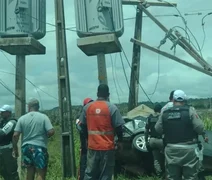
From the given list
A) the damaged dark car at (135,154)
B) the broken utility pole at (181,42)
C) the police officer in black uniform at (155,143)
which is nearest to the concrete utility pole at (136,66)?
the broken utility pole at (181,42)

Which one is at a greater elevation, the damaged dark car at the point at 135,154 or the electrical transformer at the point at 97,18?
the electrical transformer at the point at 97,18

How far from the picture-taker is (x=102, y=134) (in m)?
8.27

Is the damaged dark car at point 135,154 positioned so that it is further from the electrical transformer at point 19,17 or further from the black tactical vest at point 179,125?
the electrical transformer at point 19,17

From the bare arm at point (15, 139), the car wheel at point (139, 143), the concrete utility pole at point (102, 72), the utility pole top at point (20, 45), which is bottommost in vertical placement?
the car wheel at point (139, 143)

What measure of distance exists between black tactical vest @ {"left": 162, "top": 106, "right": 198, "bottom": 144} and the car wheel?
2.98m

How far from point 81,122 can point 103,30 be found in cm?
420

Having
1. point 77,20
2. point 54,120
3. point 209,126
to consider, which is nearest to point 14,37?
point 77,20

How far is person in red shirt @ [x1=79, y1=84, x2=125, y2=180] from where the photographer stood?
823 centimetres

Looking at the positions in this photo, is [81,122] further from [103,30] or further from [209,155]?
[103,30]

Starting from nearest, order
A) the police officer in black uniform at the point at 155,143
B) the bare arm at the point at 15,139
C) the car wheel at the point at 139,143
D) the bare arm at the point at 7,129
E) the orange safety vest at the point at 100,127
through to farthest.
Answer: the orange safety vest at the point at 100,127
the bare arm at the point at 15,139
the bare arm at the point at 7,129
the police officer in black uniform at the point at 155,143
the car wheel at the point at 139,143

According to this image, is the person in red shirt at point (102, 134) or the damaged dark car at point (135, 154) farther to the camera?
the damaged dark car at point (135, 154)

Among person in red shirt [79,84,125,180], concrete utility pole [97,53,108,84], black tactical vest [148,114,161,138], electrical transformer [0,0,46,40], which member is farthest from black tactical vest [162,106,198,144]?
electrical transformer [0,0,46,40]

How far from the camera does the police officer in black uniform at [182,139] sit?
25.8 ft

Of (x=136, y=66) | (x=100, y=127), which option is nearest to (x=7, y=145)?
(x=100, y=127)
